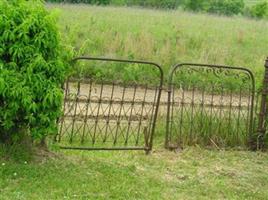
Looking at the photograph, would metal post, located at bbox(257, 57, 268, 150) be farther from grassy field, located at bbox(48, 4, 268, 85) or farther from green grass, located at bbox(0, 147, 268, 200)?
grassy field, located at bbox(48, 4, 268, 85)

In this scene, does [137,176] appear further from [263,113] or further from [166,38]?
[166,38]

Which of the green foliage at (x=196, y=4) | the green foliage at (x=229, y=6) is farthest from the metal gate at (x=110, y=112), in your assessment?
the green foliage at (x=229, y=6)

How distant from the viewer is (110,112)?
8.12 meters

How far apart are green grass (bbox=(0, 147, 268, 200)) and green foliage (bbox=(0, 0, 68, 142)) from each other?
1.48ft

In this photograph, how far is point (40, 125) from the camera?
17.1ft

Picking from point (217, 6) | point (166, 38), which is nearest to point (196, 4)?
point (217, 6)

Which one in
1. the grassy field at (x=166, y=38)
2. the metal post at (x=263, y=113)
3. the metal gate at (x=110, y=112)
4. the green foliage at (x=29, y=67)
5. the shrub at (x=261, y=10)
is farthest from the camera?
the shrub at (x=261, y=10)

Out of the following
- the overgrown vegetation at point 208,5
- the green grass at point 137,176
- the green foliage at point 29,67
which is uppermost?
the green foliage at point 29,67

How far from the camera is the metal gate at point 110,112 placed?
21.1ft

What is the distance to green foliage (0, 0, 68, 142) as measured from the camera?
16.3ft

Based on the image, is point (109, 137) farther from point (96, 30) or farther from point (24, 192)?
point (96, 30)

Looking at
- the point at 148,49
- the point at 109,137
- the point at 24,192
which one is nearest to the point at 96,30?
the point at 148,49

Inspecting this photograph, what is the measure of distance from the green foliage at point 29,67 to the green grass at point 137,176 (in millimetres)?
452

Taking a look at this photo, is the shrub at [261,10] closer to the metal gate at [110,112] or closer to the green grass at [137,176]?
the metal gate at [110,112]
